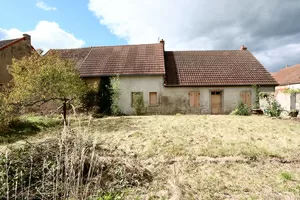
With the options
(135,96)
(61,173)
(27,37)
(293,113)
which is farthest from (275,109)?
(27,37)

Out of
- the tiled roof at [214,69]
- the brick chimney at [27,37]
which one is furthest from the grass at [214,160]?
the brick chimney at [27,37]

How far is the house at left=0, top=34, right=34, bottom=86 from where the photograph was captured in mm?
16141

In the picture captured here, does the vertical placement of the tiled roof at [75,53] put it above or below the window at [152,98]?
above

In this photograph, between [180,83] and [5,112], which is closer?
[5,112]

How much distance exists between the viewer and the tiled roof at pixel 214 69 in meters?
16.2

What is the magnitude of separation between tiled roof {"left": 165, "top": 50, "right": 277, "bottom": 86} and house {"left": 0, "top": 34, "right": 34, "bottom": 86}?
41.1ft

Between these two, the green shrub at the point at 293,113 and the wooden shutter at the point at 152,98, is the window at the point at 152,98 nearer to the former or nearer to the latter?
the wooden shutter at the point at 152,98

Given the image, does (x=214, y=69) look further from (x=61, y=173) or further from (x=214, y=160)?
(x=61, y=173)

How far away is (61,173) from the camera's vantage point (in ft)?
12.0

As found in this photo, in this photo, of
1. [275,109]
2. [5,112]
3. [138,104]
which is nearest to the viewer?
[5,112]

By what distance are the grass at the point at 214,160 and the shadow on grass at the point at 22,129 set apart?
3.25 meters

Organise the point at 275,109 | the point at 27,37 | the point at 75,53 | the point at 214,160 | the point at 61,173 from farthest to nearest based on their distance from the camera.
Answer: the point at 75,53
the point at 27,37
the point at 275,109
the point at 214,160
the point at 61,173

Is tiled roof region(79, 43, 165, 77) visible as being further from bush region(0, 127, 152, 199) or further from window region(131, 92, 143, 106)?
bush region(0, 127, 152, 199)

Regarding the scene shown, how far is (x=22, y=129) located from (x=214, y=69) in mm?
14451
